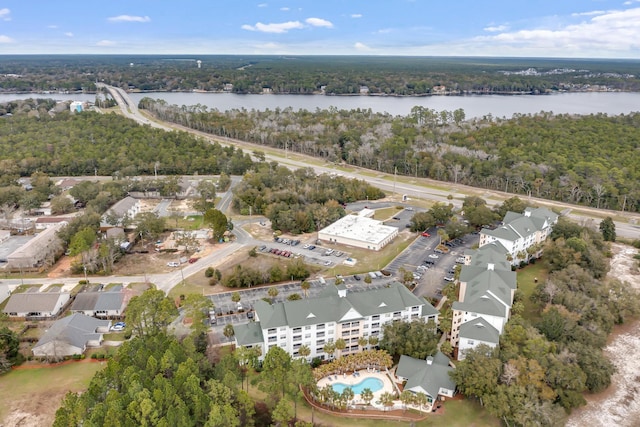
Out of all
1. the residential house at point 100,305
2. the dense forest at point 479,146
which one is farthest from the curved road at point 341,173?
the residential house at point 100,305

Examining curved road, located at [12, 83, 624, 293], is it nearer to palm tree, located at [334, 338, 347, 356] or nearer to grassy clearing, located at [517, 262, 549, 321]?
grassy clearing, located at [517, 262, 549, 321]

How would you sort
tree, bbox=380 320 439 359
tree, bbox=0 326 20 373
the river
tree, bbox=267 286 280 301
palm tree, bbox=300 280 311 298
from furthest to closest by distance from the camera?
the river
palm tree, bbox=300 280 311 298
tree, bbox=267 286 280 301
tree, bbox=0 326 20 373
tree, bbox=380 320 439 359

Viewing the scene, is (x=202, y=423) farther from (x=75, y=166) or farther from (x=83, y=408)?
(x=75, y=166)

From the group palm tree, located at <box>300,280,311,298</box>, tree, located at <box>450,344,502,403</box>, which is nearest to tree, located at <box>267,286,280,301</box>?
palm tree, located at <box>300,280,311,298</box>

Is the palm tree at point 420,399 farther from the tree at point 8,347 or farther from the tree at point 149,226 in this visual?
the tree at point 149,226

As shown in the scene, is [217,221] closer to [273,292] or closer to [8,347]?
[273,292]
